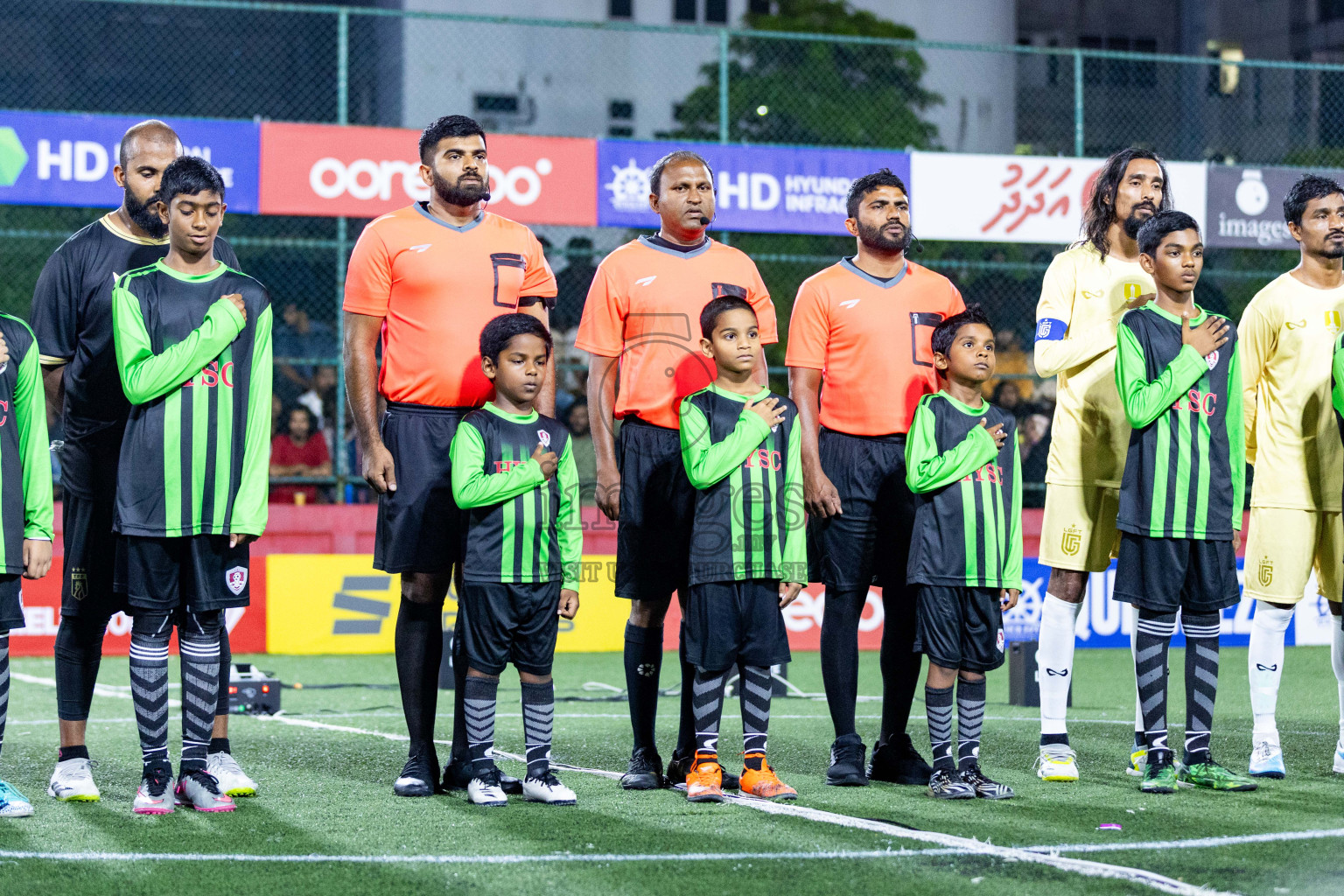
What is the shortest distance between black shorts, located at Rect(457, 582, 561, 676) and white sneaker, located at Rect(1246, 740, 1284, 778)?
266 cm

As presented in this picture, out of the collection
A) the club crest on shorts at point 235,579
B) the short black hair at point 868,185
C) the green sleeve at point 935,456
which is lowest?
the club crest on shorts at point 235,579

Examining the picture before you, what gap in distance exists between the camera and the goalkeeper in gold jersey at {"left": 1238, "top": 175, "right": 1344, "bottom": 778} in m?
6.12

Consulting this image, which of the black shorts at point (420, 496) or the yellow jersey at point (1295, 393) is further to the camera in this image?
the yellow jersey at point (1295, 393)

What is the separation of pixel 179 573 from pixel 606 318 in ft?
5.69

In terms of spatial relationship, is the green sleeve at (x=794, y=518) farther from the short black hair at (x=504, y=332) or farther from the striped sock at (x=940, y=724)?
the short black hair at (x=504, y=332)

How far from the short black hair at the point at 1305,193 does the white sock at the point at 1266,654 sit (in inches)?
60.2

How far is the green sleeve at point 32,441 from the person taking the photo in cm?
515

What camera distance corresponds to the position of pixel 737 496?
17.9ft

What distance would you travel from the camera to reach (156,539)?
16.7ft

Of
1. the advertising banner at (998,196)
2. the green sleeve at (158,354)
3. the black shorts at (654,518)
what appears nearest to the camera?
the green sleeve at (158,354)

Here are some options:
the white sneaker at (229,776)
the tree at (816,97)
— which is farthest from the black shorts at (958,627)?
the tree at (816,97)

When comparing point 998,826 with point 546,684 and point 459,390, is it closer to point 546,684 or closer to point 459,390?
point 546,684

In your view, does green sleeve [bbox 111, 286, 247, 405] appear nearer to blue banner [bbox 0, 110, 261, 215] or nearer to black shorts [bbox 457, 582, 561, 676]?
black shorts [bbox 457, 582, 561, 676]

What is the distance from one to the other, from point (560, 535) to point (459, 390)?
2.02 ft
